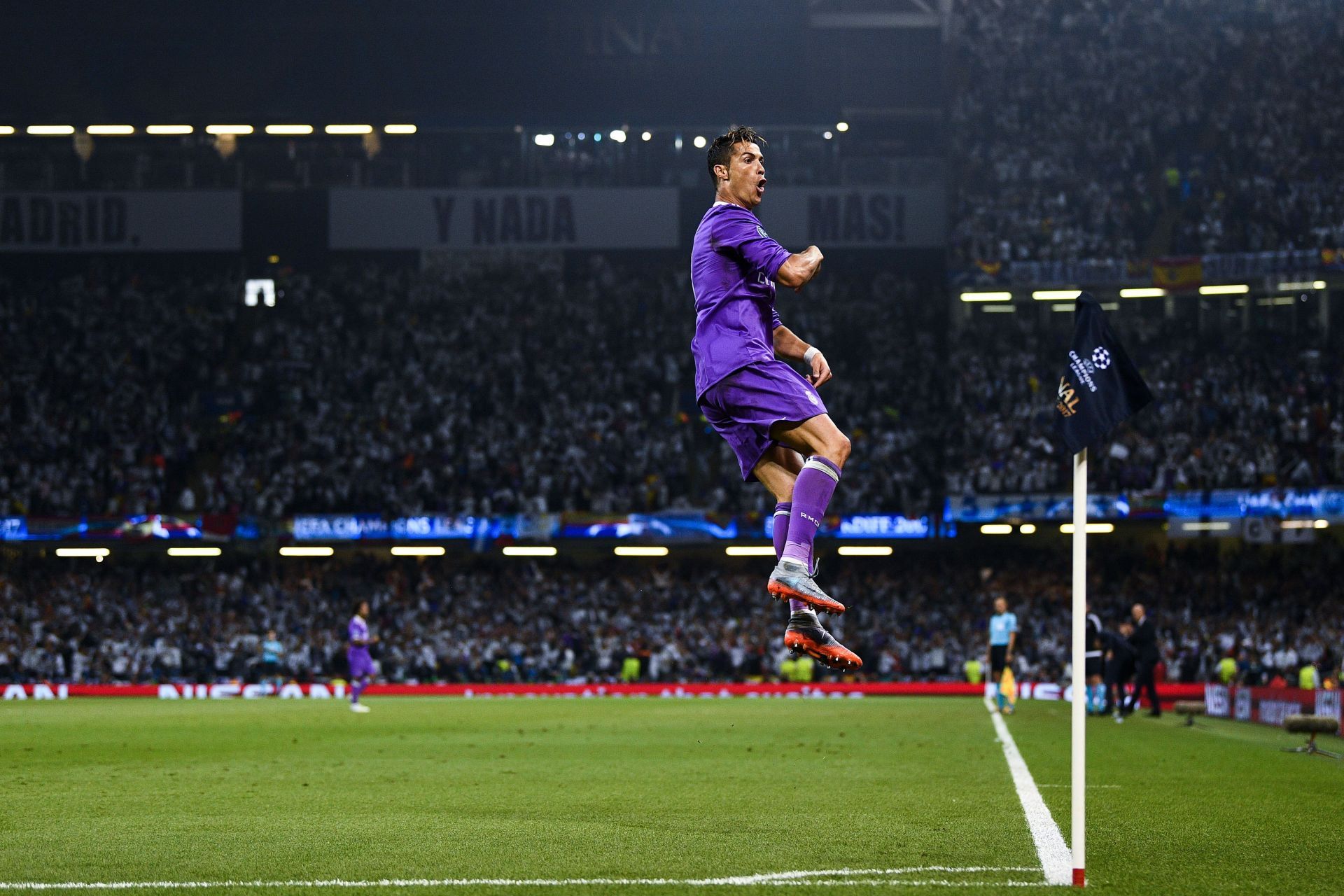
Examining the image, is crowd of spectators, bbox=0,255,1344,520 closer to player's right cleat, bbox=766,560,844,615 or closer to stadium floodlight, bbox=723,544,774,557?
stadium floodlight, bbox=723,544,774,557

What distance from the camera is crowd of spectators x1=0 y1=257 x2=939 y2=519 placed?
1656 inches

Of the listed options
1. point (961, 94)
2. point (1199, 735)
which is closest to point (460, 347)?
point (961, 94)

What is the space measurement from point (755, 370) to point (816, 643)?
1324mm

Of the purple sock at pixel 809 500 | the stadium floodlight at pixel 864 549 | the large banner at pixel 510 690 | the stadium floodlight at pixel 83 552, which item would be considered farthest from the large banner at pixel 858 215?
the purple sock at pixel 809 500

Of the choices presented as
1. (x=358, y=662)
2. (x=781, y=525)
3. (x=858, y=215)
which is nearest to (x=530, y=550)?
(x=358, y=662)

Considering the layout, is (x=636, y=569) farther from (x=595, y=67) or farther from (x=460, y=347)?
(x=595, y=67)

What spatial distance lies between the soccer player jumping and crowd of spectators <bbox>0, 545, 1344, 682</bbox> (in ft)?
102

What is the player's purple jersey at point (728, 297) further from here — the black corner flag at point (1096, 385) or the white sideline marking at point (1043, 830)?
the white sideline marking at point (1043, 830)

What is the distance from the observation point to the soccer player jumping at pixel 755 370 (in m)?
7.16

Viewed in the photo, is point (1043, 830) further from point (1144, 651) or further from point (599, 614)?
point (599, 614)

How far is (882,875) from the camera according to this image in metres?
7.19

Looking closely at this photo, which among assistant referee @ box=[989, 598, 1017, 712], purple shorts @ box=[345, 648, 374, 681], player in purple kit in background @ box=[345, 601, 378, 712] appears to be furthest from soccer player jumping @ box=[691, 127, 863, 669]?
purple shorts @ box=[345, 648, 374, 681]

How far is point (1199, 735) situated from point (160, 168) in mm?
36718

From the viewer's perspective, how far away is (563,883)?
6988 millimetres
